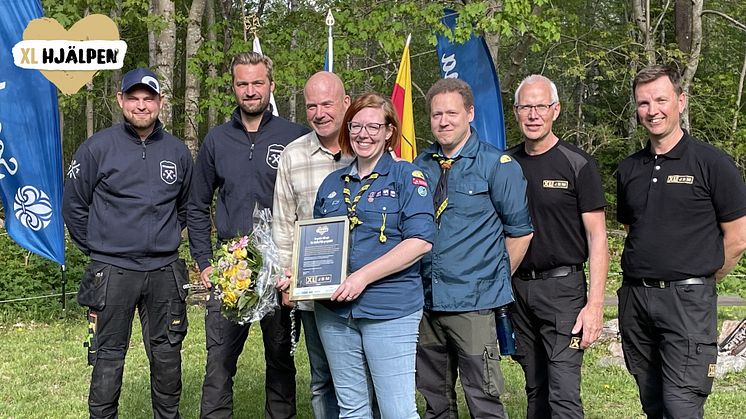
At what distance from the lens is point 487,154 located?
3723 millimetres

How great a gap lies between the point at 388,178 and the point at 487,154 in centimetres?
62

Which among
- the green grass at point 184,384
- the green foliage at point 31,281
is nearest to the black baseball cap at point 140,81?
the green grass at point 184,384

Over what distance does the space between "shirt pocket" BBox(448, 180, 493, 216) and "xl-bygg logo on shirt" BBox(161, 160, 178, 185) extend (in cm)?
174

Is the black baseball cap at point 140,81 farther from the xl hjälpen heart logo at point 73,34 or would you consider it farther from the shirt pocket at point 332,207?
the xl hjälpen heart logo at point 73,34

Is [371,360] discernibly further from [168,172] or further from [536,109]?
[168,172]

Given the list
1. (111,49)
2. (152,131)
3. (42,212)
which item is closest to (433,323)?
(152,131)

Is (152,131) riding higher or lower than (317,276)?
higher

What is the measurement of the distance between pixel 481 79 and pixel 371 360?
204 inches

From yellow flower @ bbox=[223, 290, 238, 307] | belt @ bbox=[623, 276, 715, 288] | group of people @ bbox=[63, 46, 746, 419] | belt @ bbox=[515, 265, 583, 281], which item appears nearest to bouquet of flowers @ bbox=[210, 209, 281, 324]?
yellow flower @ bbox=[223, 290, 238, 307]

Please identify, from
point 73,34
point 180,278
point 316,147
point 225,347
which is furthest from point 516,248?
point 73,34

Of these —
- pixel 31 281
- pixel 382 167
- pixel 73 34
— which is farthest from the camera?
pixel 31 281

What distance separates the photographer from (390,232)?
3.31 m

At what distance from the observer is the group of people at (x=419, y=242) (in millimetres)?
3387

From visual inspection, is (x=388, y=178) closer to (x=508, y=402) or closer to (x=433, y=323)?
(x=433, y=323)
